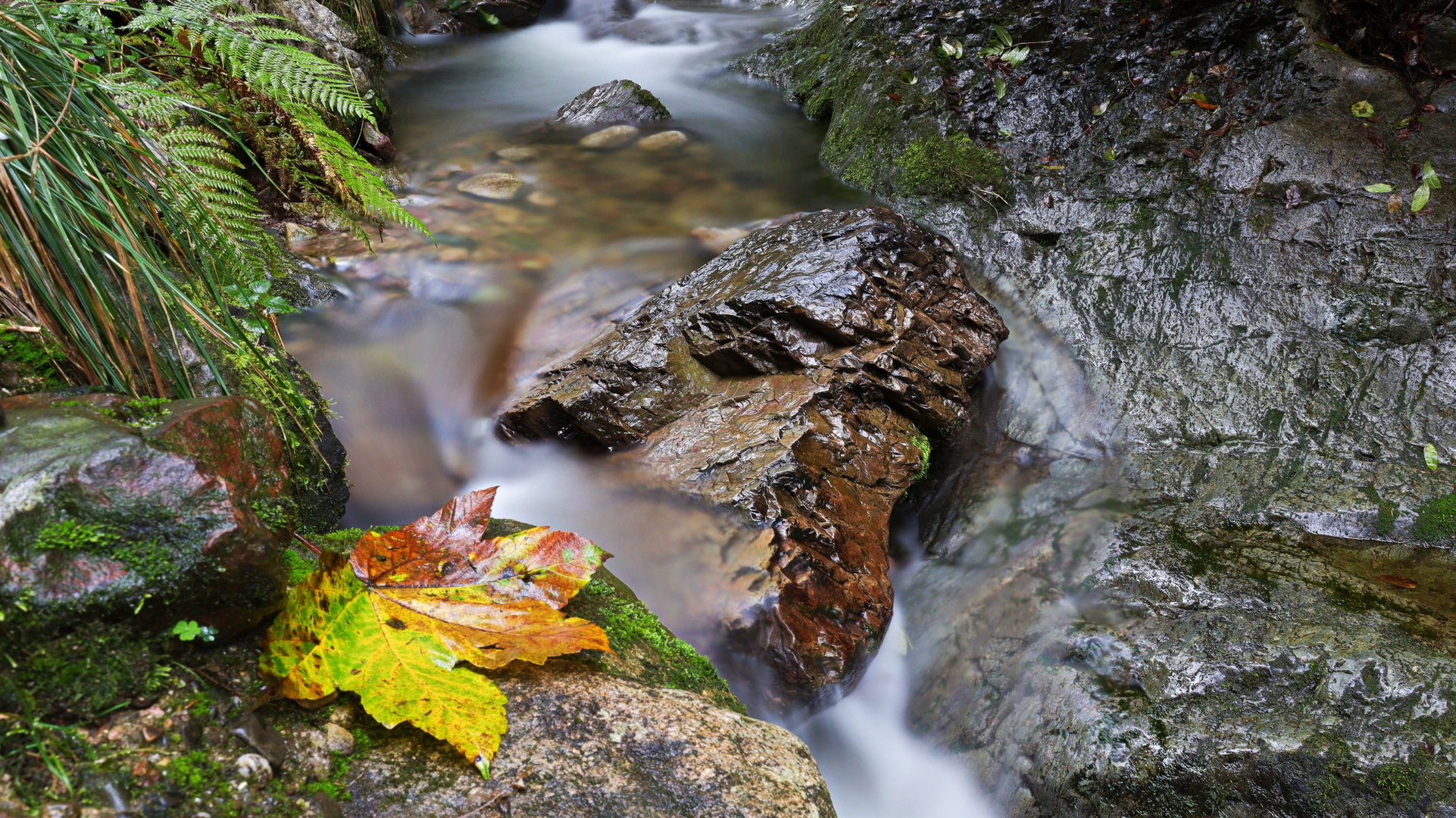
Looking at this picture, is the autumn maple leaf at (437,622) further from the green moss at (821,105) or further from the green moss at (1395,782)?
the green moss at (821,105)

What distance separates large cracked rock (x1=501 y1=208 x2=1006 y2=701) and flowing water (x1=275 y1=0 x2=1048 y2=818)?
202 mm

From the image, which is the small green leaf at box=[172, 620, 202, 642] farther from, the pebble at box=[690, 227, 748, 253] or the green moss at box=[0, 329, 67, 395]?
the pebble at box=[690, 227, 748, 253]

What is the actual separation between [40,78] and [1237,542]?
12.4 ft

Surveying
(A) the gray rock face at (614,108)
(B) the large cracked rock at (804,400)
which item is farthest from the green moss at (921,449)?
(A) the gray rock face at (614,108)

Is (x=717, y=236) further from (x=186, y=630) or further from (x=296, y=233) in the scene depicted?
(x=186, y=630)

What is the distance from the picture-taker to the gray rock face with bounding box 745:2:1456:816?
2.19 m

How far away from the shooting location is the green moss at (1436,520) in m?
2.66

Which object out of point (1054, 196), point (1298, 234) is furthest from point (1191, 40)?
point (1298, 234)

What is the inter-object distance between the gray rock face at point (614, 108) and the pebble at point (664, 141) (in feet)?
0.97

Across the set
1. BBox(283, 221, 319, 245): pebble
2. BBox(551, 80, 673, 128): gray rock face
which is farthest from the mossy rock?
BBox(551, 80, 673, 128): gray rock face

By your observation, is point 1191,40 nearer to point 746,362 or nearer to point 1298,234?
point 1298,234

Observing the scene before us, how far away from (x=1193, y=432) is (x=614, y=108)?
4987 mm

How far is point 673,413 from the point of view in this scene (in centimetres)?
332

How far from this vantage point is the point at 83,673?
113 centimetres
